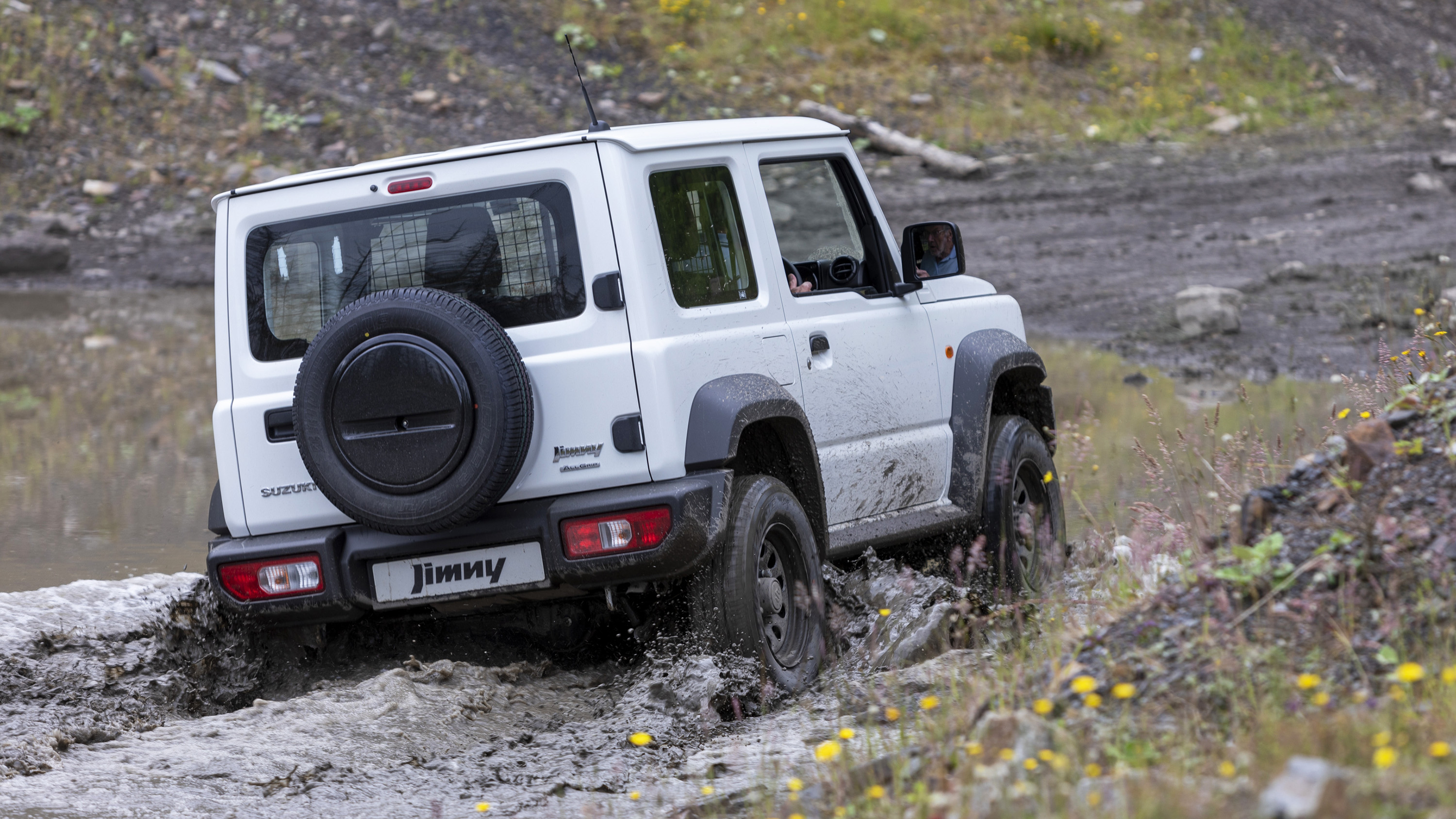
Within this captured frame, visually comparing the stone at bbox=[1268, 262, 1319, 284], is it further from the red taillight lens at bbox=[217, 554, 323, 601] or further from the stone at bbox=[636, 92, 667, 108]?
the red taillight lens at bbox=[217, 554, 323, 601]

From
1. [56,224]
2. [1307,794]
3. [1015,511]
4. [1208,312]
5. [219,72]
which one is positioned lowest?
[1208,312]

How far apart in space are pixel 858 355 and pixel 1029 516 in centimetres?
125

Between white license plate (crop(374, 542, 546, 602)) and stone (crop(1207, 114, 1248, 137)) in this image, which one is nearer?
white license plate (crop(374, 542, 546, 602))

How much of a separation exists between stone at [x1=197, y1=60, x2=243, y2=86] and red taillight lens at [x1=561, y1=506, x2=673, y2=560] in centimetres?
1784

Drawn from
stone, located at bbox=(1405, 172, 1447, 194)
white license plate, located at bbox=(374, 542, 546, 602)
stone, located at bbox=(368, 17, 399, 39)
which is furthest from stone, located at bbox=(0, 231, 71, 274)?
stone, located at bbox=(1405, 172, 1447, 194)

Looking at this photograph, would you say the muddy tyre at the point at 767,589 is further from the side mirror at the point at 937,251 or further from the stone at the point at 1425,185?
the stone at the point at 1425,185

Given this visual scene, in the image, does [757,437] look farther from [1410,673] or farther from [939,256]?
[1410,673]

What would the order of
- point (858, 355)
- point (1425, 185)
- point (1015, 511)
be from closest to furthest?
1. point (858, 355)
2. point (1015, 511)
3. point (1425, 185)

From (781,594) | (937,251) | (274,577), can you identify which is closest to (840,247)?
(937,251)

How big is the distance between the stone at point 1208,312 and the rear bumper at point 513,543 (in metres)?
8.95

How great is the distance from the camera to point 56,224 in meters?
18.6

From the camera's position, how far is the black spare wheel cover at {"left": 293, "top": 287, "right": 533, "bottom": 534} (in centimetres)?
427

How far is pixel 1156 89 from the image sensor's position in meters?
21.5

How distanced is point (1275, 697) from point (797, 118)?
126 inches
